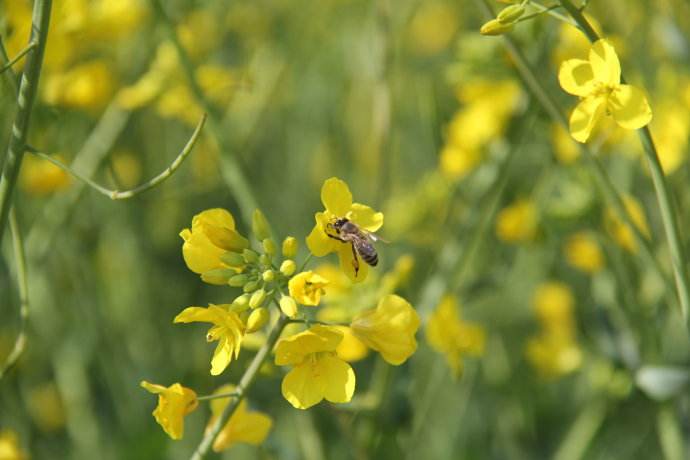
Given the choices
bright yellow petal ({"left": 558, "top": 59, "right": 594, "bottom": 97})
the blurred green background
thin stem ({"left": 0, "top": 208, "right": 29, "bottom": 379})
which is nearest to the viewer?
bright yellow petal ({"left": 558, "top": 59, "right": 594, "bottom": 97})

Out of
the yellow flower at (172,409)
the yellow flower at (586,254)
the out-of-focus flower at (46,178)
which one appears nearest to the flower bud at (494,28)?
the yellow flower at (172,409)

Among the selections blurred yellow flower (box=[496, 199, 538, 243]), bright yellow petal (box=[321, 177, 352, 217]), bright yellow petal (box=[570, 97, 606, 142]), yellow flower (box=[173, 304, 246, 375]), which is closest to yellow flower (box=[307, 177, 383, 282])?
bright yellow petal (box=[321, 177, 352, 217])

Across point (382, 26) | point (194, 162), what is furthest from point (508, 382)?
point (194, 162)

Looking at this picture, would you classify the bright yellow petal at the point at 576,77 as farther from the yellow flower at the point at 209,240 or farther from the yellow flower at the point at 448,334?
the yellow flower at the point at 448,334

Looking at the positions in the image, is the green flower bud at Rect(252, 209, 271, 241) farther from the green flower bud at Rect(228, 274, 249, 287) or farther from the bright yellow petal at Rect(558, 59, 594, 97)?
the bright yellow petal at Rect(558, 59, 594, 97)

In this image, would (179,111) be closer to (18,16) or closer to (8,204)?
(18,16)

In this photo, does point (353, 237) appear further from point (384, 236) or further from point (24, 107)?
point (384, 236)

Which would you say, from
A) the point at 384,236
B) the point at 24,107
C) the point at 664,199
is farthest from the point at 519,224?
the point at 24,107
